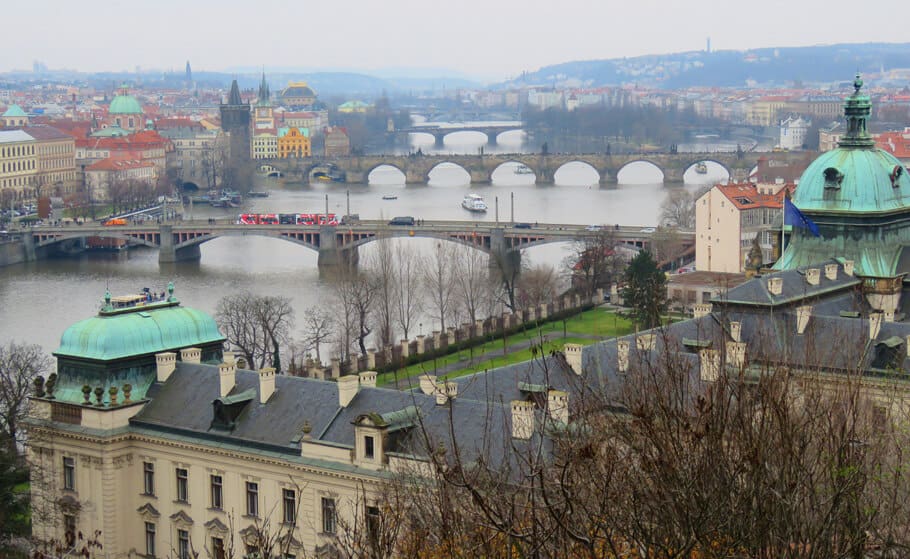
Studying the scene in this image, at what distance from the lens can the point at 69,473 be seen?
92.3 ft

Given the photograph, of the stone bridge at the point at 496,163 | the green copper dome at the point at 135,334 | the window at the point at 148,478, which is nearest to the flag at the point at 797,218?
the green copper dome at the point at 135,334

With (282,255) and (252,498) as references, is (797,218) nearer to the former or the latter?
(252,498)

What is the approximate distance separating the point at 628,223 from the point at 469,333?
37729mm

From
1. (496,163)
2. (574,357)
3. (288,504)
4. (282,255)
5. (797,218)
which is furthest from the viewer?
(496,163)

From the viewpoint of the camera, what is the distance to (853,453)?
46.3 ft

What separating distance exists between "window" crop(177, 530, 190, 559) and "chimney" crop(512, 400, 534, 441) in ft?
22.1

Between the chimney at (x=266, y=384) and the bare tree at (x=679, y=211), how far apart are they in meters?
48.7

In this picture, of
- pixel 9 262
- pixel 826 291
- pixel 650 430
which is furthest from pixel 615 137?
pixel 650 430

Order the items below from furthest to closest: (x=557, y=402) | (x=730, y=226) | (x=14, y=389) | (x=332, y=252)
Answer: (x=332, y=252) < (x=730, y=226) < (x=14, y=389) < (x=557, y=402)

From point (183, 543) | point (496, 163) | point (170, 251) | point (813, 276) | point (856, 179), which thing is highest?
point (856, 179)

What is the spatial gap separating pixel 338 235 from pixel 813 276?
43045mm

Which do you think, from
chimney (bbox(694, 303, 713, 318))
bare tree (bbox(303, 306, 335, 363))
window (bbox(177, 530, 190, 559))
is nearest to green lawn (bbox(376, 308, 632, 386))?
bare tree (bbox(303, 306, 335, 363))

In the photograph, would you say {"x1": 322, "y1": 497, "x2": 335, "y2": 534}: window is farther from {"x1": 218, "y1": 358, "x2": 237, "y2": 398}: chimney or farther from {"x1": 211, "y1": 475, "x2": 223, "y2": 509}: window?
{"x1": 218, "y1": 358, "x2": 237, "y2": 398}: chimney

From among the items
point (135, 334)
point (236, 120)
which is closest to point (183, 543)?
point (135, 334)
